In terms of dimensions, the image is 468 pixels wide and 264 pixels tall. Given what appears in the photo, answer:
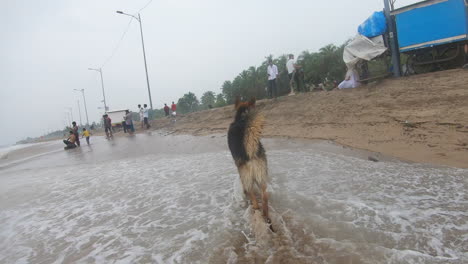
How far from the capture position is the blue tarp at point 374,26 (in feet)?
35.3

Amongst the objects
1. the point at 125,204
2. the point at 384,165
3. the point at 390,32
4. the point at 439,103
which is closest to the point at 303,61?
the point at 390,32

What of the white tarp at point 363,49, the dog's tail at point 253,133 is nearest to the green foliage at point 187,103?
the white tarp at point 363,49

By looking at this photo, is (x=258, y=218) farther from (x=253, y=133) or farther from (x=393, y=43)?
(x=393, y=43)

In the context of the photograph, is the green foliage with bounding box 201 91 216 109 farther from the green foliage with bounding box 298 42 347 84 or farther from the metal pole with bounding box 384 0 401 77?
the metal pole with bounding box 384 0 401 77

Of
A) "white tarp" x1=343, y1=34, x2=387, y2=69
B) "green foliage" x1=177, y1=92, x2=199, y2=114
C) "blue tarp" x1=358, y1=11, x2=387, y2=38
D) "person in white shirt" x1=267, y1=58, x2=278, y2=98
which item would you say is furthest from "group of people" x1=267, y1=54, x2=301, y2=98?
"green foliage" x1=177, y1=92, x2=199, y2=114

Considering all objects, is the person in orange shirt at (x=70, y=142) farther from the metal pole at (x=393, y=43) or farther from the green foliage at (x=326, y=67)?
the green foliage at (x=326, y=67)

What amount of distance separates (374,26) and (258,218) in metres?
11.1

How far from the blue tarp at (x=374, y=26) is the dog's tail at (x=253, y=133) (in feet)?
33.6

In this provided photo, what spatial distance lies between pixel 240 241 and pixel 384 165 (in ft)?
12.2

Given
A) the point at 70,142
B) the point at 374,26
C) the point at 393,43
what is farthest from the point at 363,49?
the point at 70,142

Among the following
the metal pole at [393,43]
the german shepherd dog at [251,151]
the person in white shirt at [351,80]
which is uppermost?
the metal pole at [393,43]

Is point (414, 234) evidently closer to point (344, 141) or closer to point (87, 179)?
point (344, 141)

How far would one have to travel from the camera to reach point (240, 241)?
293 centimetres

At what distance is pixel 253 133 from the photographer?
11.0 ft
